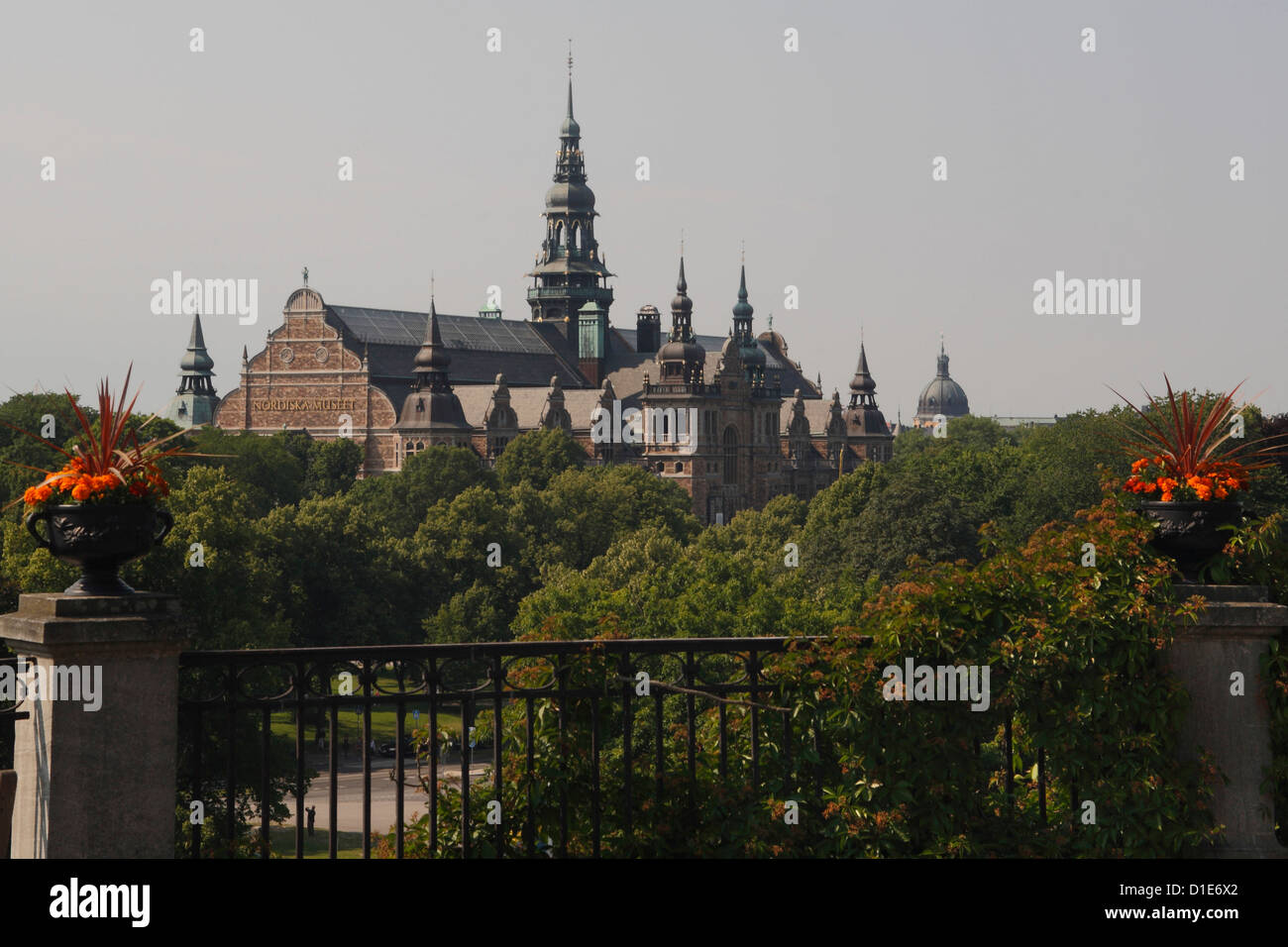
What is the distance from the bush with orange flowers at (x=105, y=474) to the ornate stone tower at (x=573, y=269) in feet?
449

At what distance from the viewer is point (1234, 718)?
8.89m

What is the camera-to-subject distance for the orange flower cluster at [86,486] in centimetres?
758

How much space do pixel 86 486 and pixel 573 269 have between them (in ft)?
474

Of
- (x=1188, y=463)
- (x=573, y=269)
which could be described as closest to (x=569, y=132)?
(x=573, y=269)

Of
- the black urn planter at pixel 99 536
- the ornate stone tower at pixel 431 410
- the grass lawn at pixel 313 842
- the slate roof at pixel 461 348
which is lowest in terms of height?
the grass lawn at pixel 313 842

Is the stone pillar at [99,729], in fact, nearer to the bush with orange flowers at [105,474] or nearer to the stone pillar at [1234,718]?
the bush with orange flowers at [105,474]

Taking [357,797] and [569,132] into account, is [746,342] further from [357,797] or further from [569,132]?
[357,797]

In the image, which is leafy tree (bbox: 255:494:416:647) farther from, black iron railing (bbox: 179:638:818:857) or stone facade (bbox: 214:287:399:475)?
stone facade (bbox: 214:287:399:475)

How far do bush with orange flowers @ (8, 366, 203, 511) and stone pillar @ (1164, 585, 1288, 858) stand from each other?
17.3 feet

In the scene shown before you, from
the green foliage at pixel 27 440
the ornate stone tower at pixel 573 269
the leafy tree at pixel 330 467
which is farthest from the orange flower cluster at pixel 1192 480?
the ornate stone tower at pixel 573 269

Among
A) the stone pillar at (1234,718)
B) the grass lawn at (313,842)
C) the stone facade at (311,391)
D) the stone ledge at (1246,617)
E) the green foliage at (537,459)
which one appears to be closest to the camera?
the stone ledge at (1246,617)

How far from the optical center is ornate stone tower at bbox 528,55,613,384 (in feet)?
469
